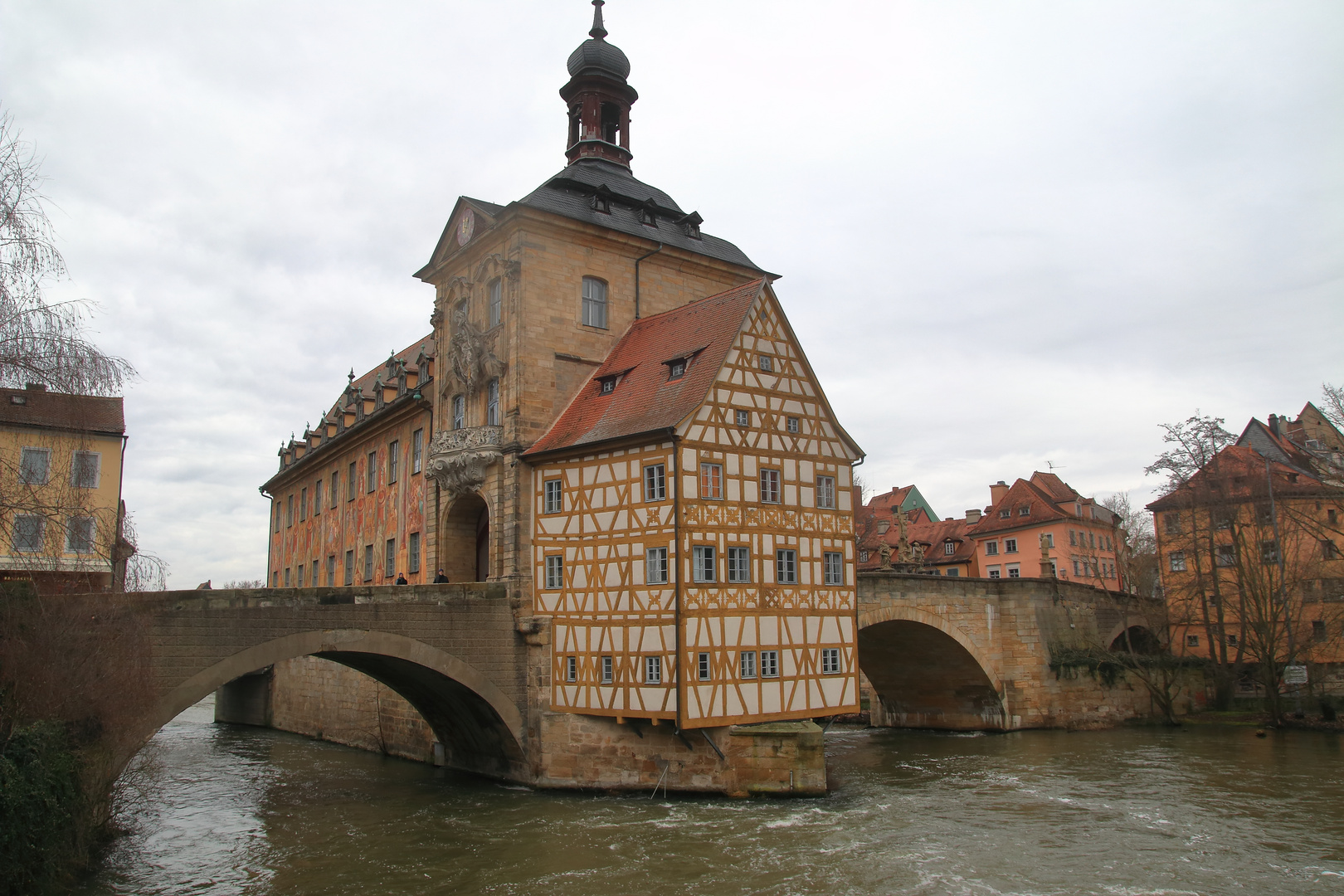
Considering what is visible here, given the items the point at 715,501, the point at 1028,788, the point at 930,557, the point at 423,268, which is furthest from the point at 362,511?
the point at 930,557

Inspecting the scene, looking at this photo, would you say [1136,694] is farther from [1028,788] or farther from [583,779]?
[583,779]

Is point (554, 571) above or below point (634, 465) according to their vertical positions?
below

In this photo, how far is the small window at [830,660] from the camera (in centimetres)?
2169

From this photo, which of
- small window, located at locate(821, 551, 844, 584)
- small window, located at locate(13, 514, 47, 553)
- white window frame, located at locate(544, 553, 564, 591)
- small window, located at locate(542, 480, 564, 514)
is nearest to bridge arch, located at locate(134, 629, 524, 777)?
white window frame, located at locate(544, 553, 564, 591)

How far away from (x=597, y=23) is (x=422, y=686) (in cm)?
1943

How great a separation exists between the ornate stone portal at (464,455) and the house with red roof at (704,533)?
115 cm

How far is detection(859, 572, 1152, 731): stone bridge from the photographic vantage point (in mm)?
31062

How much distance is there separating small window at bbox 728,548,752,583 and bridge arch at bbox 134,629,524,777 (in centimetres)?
544

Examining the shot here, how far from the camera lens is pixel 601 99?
2945 centimetres

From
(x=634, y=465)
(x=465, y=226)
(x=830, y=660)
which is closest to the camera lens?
(x=634, y=465)

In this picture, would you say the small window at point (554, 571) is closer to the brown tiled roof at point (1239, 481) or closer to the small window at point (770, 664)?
the small window at point (770, 664)

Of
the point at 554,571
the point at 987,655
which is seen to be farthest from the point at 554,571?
the point at 987,655

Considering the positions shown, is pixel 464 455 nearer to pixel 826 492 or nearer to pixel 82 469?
pixel 826 492

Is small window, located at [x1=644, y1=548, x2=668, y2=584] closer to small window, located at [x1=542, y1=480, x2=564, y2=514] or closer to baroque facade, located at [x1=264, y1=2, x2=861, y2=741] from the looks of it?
baroque facade, located at [x1=264, y1=2, x2=861, y2=741]
